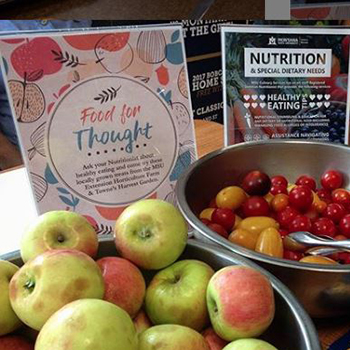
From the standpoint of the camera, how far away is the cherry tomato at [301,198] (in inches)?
39.3

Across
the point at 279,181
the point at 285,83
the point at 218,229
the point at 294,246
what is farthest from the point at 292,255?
the point at 285,83

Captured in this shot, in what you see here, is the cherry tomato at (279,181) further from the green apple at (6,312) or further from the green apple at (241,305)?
the green apple at (6,312)

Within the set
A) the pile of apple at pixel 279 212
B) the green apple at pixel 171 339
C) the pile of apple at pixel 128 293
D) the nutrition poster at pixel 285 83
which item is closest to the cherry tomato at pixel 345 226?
the pile of apple at pixel 279 212

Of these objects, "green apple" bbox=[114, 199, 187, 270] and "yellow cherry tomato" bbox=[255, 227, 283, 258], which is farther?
"yellow cherry tomato" bbox=[255, 227, 283, 258]

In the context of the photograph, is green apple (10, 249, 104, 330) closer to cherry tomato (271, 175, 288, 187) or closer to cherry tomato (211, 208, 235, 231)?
cherry tomato (211, 208, 235, 231)

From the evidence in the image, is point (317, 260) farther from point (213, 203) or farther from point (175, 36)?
point (175, 36)

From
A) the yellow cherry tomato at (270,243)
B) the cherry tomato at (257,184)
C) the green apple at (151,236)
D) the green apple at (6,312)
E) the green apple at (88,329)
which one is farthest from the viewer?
the cherry tomato at (257,184)

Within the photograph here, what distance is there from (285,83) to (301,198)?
0.22m

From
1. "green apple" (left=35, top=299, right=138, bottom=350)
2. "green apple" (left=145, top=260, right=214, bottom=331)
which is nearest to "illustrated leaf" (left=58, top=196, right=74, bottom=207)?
"green apple" (left=145, top=260, right=214, bottom=331)

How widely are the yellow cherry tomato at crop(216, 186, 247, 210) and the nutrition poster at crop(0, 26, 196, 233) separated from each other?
14 centimetres

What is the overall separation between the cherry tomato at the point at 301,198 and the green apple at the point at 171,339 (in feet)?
1.50

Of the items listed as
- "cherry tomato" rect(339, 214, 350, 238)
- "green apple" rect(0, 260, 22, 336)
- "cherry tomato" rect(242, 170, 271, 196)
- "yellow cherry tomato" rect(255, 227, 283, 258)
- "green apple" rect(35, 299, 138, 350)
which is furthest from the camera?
"cherry tomato" rect(242, 170, 271, 196)

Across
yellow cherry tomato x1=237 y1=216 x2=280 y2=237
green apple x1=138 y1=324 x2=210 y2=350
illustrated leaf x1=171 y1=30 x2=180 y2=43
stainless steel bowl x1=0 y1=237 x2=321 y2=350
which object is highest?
illustrated leaf x1=171 y1=30 x2=180 y2=43

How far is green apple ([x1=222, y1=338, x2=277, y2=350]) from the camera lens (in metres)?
0.59
